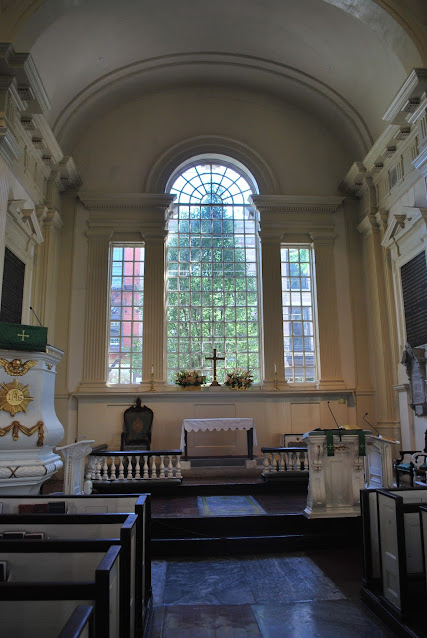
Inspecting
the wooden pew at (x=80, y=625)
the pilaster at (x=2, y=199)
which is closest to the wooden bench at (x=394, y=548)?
the wooden pew at (x=80, y=625)

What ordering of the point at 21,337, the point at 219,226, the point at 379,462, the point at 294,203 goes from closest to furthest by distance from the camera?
the point at 21,337 < the point at 379,462 < the point at 294,203 < the point at 219,226

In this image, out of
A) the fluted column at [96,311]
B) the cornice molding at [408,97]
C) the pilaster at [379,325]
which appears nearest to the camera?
the cornice molding at [408,97]

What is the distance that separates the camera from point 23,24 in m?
6.92

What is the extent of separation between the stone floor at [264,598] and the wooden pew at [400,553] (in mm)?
237

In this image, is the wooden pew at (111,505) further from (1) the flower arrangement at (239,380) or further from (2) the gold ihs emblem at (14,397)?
(1) the flower arrangement at (239,380)

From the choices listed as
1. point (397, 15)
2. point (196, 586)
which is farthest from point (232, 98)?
point (196, 586)

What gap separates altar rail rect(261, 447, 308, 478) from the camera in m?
7.62

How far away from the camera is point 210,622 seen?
3.54 meters

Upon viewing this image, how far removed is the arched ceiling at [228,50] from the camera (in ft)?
25.0

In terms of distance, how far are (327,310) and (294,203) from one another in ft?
7.97

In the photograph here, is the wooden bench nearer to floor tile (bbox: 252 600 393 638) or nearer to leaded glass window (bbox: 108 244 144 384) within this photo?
floor tile (bbox: 252 600 393 638)

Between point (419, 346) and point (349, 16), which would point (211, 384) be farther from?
point (349, 16)

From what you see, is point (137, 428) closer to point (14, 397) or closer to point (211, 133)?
point (14, 397)

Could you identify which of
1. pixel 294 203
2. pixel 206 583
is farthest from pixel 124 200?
pixel 206 583
